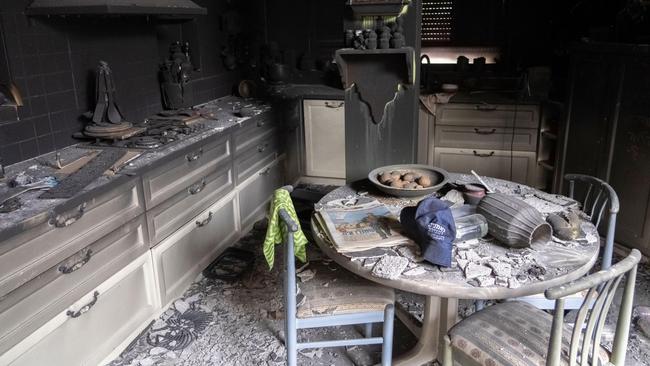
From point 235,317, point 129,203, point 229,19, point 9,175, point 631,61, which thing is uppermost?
point 229,19

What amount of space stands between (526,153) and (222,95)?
2580mm

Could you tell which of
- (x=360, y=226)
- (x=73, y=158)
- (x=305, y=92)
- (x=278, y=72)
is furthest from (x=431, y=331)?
(x=278, y=72)

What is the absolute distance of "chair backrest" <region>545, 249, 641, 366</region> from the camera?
4.67 feet

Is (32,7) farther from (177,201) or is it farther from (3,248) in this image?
(3,248)

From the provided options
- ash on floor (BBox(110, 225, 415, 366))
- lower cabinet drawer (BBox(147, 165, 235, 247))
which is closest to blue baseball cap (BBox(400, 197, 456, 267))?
ash on floor (BBox(110, 225, 415, 366))

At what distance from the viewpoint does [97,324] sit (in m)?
2.26

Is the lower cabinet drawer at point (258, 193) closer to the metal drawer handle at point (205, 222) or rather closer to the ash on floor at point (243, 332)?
the metal drawer handle at point (205, 222)

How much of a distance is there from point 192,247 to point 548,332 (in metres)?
1.97

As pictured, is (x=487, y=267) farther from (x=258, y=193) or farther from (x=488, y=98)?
(x=488, y=98)

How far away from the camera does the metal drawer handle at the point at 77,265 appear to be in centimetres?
202

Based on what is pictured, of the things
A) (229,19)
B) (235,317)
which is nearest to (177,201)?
(235,317)

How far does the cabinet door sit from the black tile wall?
1362 millimetres

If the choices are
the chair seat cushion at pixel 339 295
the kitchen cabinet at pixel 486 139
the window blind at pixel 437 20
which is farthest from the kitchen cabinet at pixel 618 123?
the chair seat cushion at pixel 339 295

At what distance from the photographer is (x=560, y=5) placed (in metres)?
4.45
